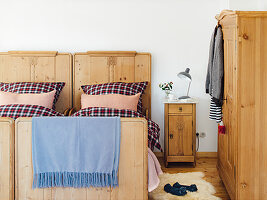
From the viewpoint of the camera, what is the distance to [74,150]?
2164 millimetres

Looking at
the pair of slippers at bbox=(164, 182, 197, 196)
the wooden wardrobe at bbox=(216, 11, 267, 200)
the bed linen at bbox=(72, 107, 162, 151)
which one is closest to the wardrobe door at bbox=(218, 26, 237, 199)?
the wooden wardrobe at bbox=(216, 11, 267, 200)

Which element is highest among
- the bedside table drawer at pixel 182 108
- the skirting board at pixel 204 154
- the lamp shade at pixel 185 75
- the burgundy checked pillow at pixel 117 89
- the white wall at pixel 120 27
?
the white wall at pixel 120 27

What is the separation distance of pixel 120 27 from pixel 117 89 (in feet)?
3.10

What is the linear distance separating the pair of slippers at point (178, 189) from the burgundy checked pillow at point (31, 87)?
1.69m

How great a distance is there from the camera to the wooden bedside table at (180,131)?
374 cm

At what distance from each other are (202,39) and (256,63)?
1771mm

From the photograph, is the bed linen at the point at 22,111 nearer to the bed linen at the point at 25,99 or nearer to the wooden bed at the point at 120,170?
the bed linen at the point at 25,99

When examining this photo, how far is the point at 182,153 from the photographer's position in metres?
3.79

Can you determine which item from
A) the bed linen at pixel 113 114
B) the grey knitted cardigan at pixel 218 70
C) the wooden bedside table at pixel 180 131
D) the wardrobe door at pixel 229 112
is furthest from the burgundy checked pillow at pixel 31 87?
the wardrobe door at pixel 229 112

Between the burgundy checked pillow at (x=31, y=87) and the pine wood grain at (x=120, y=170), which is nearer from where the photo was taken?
the pine wood grain at (x=120, y=170)

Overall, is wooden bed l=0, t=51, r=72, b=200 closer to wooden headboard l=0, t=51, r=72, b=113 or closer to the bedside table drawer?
wooden headboard l=0, t=51, r=72, b=113

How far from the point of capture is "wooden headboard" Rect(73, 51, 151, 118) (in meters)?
3.97

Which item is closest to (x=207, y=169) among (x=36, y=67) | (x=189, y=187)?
(x=189, y=187)

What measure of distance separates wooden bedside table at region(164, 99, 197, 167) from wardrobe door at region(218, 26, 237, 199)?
2.28ft
